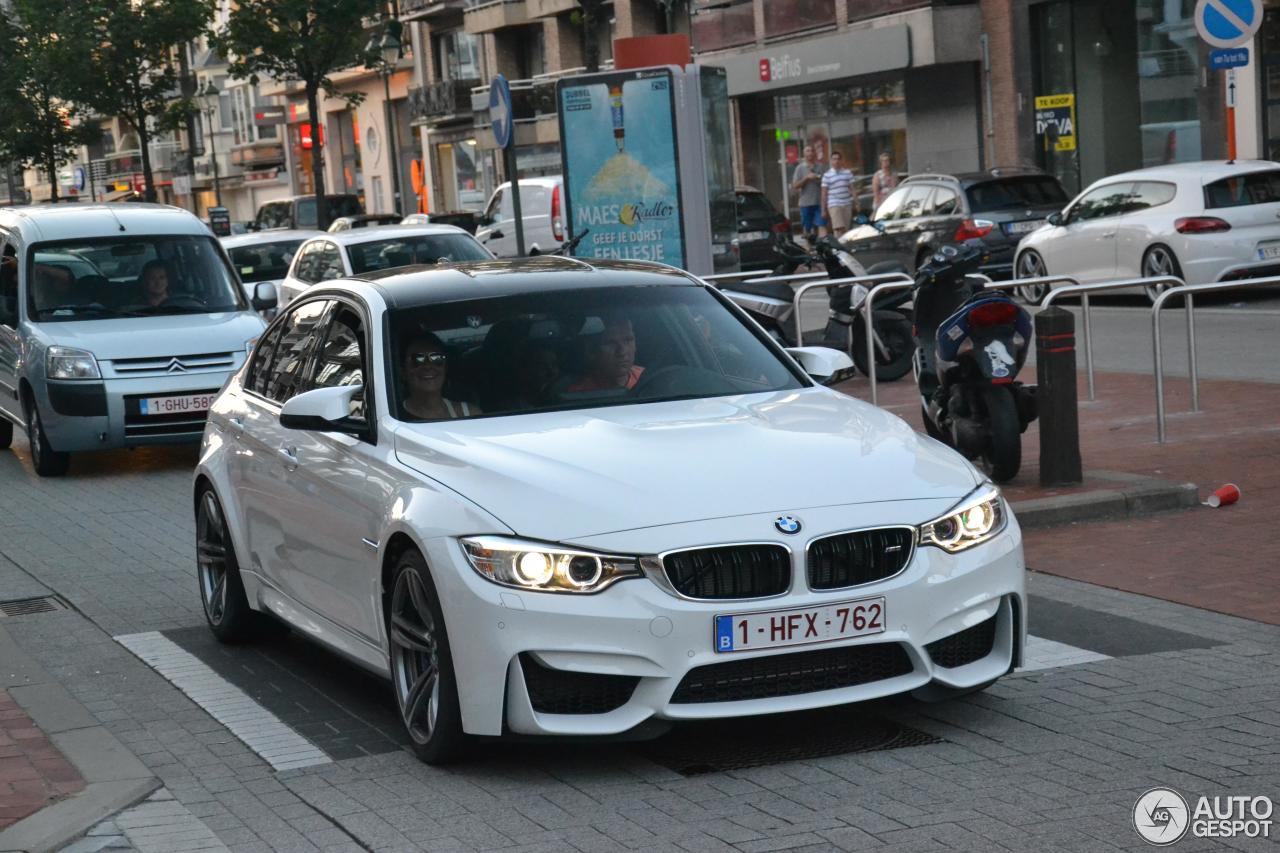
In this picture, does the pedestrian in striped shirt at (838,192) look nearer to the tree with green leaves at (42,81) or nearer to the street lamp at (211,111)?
the tree with green leaves at (42,81)

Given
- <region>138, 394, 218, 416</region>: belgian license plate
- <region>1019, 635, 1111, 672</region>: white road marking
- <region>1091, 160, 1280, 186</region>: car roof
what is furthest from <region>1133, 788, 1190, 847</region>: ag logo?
<region>1091, 160, 1280, 186</region>: car roof

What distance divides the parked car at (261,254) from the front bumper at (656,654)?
1961 centimetres

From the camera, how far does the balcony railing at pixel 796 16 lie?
42062mm

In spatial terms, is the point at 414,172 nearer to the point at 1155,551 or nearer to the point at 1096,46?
the point at 1096,46

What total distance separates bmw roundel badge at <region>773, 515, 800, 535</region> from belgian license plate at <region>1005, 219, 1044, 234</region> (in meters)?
21.1

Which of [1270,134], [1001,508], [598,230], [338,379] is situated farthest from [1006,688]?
[1270,134]

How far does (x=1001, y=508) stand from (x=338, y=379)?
248 cm

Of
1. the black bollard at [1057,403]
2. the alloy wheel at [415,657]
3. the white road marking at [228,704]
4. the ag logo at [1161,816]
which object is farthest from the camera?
the black bollard at [1057,403]

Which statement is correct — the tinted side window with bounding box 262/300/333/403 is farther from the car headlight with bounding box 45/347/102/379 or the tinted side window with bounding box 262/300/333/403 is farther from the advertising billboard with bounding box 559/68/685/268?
the advertising billboard with bounding box 559/68/685/268

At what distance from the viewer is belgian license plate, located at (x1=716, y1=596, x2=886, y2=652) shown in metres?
5.47

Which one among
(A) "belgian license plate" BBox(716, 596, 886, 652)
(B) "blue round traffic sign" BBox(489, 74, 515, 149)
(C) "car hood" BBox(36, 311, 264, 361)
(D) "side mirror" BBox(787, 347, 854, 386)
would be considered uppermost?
(B) "blue round traffic sign" BBox(489, 74, 515, 149)

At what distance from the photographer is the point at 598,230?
1966 centimetres

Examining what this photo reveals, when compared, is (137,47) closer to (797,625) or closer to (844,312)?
(844,312)

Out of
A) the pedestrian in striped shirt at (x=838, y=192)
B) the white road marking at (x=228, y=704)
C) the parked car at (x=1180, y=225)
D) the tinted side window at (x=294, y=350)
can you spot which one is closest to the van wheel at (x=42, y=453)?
the white road marking at (x=228, y=704)
